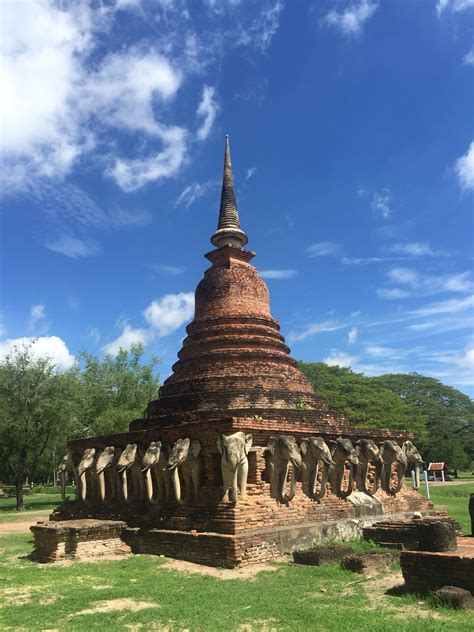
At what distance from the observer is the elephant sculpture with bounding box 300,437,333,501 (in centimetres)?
1290

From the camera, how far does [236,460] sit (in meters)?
11.3

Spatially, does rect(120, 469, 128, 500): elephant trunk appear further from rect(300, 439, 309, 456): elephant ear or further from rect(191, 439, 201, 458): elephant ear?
rect(300, 439, 309, 456): elephant ear

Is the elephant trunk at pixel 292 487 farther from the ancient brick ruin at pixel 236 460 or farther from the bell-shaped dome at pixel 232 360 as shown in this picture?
the bell-shaped dome at pixel 232 360

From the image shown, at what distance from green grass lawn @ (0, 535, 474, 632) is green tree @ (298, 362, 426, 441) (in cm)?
2649

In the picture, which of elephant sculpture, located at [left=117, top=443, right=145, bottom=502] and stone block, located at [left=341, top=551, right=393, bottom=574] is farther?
elephant sculpture, located at [left=117, top=443, right=145, bottom=502]

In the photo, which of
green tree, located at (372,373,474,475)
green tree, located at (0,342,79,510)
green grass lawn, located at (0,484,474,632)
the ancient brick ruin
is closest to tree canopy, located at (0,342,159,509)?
green tree, located at (0,342,79,510)

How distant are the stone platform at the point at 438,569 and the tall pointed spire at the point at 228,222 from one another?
13614 mm

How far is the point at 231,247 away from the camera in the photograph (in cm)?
1920

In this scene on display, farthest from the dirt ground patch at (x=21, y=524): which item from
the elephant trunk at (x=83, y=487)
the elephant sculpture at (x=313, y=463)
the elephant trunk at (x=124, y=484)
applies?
the elephant sculpture at (x=313, y=463)

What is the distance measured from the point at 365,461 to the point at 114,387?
2661 cm

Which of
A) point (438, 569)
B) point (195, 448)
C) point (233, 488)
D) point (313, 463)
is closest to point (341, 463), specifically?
point (313, 463)

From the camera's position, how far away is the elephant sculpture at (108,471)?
14.6m

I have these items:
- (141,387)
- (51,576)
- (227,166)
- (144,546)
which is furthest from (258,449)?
(141,387)

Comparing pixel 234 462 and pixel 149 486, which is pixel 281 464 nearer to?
pixel 234 462
